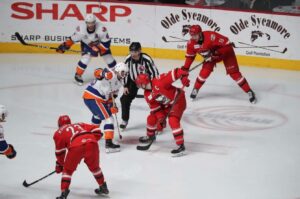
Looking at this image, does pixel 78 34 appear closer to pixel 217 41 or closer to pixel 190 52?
pixel 190 52

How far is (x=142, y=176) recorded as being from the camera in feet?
24.8

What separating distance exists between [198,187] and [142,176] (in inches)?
24.0

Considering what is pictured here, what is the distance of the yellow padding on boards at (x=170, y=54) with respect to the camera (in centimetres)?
1155

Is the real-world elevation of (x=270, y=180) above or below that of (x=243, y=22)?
below

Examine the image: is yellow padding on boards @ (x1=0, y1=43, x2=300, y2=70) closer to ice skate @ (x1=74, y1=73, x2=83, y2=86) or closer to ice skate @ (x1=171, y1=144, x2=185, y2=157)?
ice skate @ (x1=74, y1=73, x2=83, y2=86)

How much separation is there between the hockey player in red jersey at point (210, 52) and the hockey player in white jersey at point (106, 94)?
180 centimetres

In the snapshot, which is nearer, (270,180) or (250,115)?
(270,180)

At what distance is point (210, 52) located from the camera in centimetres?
984

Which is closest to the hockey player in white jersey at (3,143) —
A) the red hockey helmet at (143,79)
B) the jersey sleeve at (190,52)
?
the red hockey helmet at (143,79)

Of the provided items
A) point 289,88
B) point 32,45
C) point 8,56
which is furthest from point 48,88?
point 289,88

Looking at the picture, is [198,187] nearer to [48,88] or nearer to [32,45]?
[48,88]

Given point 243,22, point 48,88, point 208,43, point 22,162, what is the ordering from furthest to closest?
point 243,22 < point 48,88 < point 208,43 < point 22,162

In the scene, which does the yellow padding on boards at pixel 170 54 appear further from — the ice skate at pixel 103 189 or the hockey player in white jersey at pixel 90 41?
the ice skate at pixel 103 189

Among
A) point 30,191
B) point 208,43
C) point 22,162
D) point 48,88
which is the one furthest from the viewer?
point 48,88
